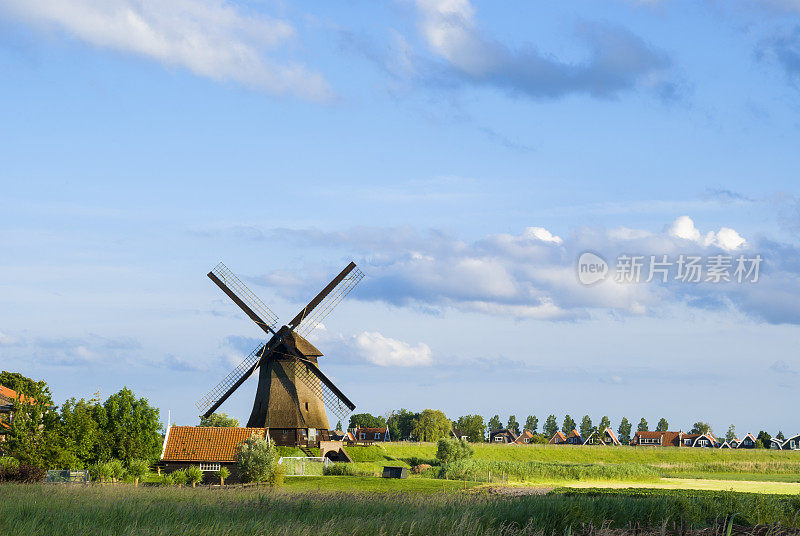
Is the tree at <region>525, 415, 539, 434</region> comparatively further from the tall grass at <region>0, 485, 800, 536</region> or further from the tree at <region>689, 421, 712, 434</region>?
the tall grass at <region>0, 485, 800, 536</region>

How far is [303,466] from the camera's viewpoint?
55.8 metres

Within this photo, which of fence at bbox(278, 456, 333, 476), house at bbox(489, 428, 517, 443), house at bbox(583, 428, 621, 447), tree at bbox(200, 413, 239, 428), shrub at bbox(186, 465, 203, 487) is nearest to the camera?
shrub at bbox(186, 465, 203, 487)

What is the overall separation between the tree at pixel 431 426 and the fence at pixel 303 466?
231 ft

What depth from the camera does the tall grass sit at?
1202cm

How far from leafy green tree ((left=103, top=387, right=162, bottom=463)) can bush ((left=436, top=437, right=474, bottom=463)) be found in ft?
106

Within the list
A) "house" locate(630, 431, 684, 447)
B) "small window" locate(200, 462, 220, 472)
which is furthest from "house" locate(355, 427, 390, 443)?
"small window" locate(200, 462, 220, 472)

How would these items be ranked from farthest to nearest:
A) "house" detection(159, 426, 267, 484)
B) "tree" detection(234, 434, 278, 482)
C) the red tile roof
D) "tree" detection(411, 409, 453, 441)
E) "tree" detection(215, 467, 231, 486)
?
"tree" detection(411, 409, 453, 441) → the red tile roof → "house" detection(159, 426, 267, 484) → "tree" detection(215, 467, 231, 486) → "tree" detection(234, 434, 278, 482)

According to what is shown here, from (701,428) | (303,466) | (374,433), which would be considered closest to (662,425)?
(701,428)

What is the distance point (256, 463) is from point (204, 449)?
9.34 meters

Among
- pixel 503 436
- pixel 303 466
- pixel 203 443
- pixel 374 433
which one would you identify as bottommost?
pixel 503 436

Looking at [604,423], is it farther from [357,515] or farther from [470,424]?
[357,515]

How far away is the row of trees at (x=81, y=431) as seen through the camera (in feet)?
137

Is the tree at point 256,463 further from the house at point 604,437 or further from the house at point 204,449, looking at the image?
the house at point 604,437

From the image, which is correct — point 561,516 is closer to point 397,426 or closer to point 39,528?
point 39,528
